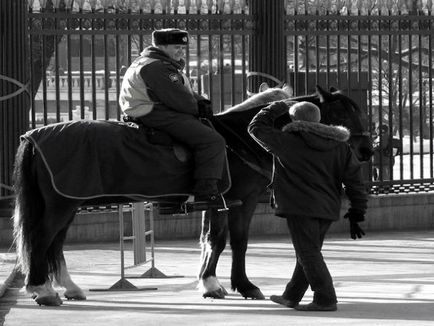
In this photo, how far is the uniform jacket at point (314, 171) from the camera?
943 cm

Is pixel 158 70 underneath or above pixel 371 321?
above

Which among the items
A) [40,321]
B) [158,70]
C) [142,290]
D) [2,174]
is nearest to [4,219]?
[2,174]

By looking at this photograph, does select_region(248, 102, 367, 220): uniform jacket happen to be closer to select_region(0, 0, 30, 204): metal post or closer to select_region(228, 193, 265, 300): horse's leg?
select_region(228, 193, 265, 300): horse's leg

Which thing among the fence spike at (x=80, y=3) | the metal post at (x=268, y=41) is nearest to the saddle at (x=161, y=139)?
the fence spike at (x=80, y=3)

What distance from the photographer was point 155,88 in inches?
406

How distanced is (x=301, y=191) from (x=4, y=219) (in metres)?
6.06

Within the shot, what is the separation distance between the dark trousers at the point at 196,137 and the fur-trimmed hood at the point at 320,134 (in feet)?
3.24

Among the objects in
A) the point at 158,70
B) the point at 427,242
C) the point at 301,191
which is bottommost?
the point at 427,242

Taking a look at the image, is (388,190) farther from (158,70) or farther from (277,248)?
(158,70)

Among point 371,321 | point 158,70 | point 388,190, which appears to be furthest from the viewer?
point 388,190

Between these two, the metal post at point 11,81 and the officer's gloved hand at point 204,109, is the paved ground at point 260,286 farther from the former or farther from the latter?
the officer's gloved hand at point 204,109

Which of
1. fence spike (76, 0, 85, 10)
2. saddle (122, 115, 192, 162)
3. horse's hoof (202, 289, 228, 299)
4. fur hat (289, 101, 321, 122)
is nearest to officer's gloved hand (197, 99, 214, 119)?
saddle (122, 115, 192, 162)

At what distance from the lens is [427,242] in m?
15.6

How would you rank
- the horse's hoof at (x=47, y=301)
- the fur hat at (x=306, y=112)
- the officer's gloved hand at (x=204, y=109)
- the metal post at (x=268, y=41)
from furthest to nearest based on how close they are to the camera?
the metal post at (x=268, y=41), the officer's gloved hand at (x=204, y=109), the horse's hoof at (x=47, y=301), the fur hat at (x=306, y=112)
